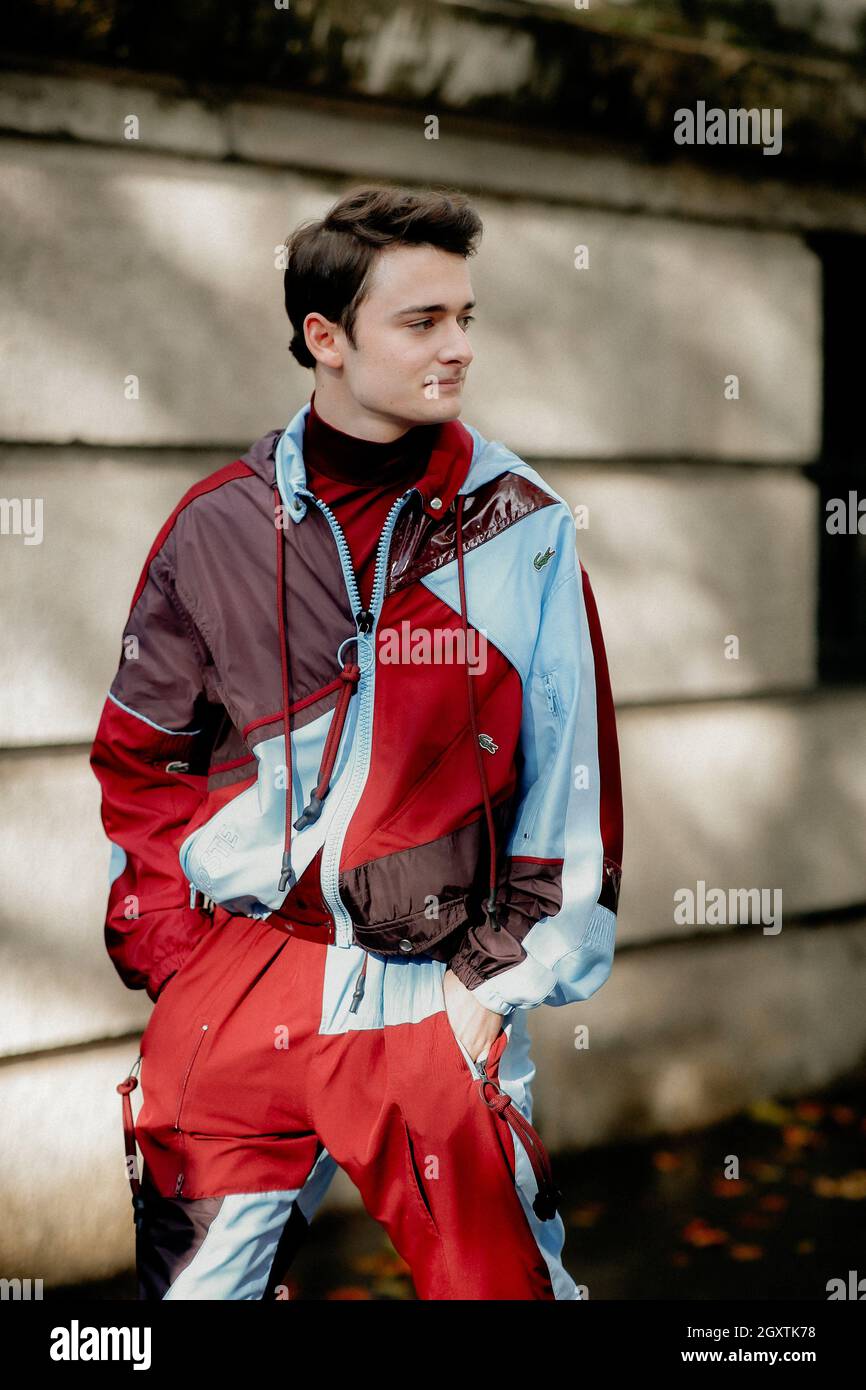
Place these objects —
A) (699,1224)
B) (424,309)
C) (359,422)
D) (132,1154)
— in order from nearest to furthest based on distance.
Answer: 1. (424,309)
2. (359,422)
3. (132,1154)
4. (699,1224)

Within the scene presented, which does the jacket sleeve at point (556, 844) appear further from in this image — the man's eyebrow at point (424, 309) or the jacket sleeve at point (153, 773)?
the jacket sleeve at point (153, 773)

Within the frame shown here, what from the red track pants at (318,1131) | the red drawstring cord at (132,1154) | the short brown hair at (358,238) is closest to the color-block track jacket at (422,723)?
the red track pants at (318,1131)

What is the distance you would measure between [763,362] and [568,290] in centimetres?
85

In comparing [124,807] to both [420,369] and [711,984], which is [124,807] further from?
[711,984]

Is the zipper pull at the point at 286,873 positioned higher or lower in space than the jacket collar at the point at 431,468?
lower

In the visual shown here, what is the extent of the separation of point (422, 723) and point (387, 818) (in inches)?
7.4

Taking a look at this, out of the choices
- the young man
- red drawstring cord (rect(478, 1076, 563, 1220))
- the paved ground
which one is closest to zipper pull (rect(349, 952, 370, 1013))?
the young man

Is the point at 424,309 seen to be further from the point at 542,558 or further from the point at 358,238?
the point at 542,558

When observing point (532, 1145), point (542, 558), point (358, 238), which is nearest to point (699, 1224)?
point (532, 1145)

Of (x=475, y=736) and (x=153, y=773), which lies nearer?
(x=475, y=736)

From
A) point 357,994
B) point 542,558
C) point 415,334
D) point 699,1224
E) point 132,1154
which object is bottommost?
point 699,1224

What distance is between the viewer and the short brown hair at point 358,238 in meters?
2.55

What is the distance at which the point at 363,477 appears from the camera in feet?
8.83
